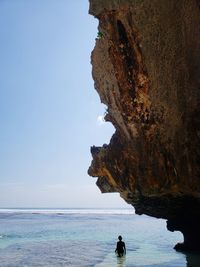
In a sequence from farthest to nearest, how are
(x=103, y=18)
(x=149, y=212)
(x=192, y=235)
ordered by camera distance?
(x=192, y=235), (x=149, y=212), (x=103, y=18)

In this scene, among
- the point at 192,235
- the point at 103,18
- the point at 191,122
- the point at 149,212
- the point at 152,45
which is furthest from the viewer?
the point at 192,235

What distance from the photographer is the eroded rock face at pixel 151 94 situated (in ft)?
46.7

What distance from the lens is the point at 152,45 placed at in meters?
15.4

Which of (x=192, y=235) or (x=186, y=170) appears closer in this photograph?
(x=186, y=170)

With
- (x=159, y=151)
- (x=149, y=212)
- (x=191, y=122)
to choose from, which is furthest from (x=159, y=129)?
(x=149, y=212)

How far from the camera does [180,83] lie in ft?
47.3

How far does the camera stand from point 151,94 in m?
15.8

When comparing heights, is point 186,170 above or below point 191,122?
below

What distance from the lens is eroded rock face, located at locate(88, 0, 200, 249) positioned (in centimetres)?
1424

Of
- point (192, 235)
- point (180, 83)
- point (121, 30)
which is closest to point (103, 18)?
point (121, 30)

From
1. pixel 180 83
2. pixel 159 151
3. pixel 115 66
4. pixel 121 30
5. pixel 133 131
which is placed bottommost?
pixel 159 151

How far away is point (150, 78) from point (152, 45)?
4.23 ft

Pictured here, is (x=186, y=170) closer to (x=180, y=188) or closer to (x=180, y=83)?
(x=180, y=188)

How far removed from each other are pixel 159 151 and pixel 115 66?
416 centimetres
